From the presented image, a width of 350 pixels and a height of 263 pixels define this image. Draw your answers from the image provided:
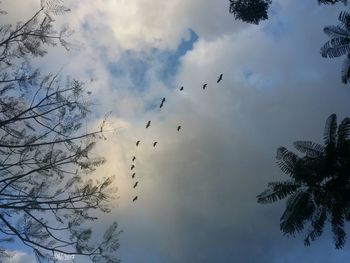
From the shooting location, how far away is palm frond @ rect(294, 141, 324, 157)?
50.6 feet

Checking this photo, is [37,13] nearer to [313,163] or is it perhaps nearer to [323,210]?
[313,163]

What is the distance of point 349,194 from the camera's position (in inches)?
567

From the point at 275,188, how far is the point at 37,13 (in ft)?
26.6

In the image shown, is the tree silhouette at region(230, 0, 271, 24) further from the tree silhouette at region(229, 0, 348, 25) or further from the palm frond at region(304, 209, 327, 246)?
the palm frond at region(304, 209, 327, 246)

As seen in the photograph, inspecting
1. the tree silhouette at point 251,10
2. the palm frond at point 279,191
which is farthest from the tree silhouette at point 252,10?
the palm frond at point 279,191

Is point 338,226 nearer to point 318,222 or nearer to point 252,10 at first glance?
point 318,222

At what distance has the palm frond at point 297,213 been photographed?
14.6 m

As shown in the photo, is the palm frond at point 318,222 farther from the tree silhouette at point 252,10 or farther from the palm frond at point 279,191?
the tree silhouette at point 252,10

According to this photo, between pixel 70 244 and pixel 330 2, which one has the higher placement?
pixel 330 2

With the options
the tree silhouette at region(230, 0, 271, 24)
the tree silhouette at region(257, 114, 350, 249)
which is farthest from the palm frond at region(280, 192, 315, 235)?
the tree silhouette at region(230, 0, 271, 24)

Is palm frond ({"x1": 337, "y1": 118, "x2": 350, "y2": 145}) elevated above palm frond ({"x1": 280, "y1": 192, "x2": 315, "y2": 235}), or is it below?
above

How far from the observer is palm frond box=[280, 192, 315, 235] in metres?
14.6

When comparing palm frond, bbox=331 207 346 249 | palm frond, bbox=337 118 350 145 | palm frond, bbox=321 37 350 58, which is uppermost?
palm frond, bbox=321 37 350 58

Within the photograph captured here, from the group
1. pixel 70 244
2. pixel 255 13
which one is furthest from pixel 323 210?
pixel 70 244
